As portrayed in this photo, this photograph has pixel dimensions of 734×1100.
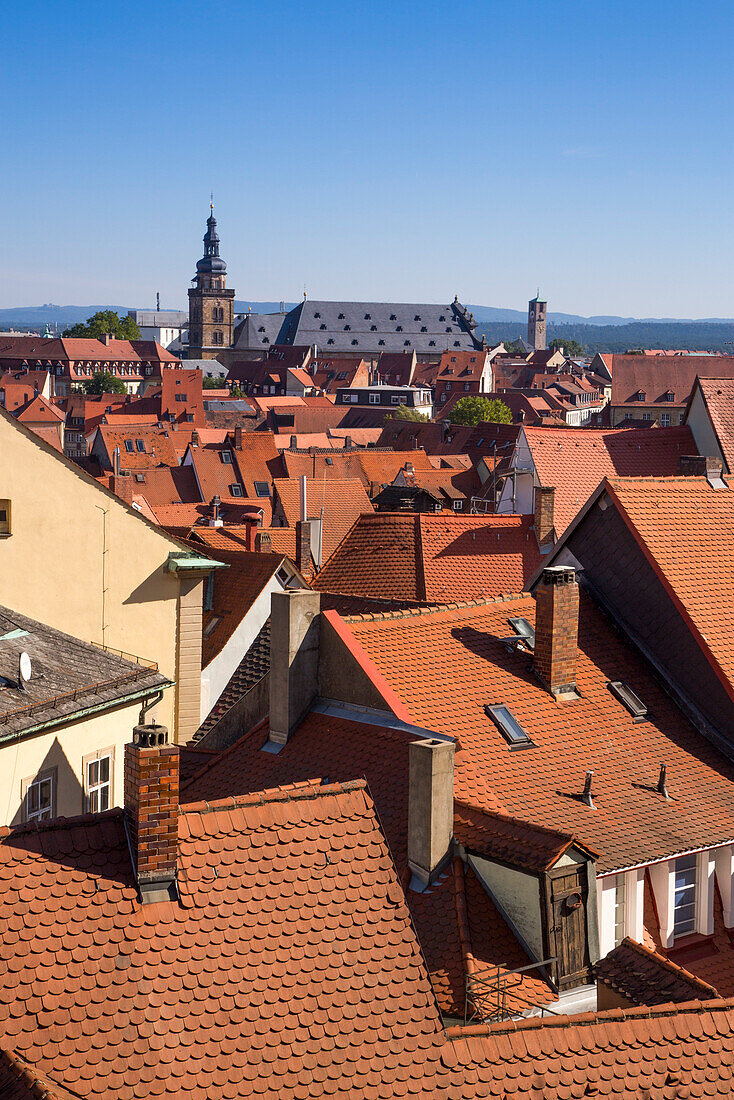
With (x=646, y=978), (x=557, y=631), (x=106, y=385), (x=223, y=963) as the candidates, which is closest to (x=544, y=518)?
(x=557, y=631)

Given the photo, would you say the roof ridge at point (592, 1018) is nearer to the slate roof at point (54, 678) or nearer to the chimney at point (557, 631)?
the chimney at point (557, 631)

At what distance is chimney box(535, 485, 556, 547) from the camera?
3466cm

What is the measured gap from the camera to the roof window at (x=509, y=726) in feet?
59.5

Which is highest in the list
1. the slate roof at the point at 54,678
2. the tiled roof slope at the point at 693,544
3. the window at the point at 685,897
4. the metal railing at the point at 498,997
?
the tiled roof slope at the point at 693,544

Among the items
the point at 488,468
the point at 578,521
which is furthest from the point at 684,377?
the point at 578,521

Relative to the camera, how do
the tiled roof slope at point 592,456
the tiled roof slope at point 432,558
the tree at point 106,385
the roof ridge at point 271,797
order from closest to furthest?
the roof ridge at point 271,797 < the tiled roof slope at point 432,558 < the tiled roof slope at point 592,456 < the tree at point 106,385

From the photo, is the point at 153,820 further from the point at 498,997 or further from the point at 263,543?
the point at 263,543

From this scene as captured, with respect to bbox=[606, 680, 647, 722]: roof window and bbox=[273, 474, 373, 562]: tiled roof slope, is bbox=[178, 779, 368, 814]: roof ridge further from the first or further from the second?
bbox=[273, 474, 373, 562]: tiled roof slope

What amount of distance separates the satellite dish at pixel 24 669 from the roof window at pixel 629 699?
8546mm

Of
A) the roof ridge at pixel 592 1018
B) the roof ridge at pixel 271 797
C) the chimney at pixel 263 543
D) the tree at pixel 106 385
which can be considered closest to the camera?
the roof ridge at pixel 592 1018

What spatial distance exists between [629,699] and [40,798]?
8.75 m

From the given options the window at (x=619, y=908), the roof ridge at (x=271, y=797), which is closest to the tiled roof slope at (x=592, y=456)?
the window at (x=619, y=908)

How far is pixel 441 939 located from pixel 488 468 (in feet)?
156

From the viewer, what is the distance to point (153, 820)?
11.6 metres
